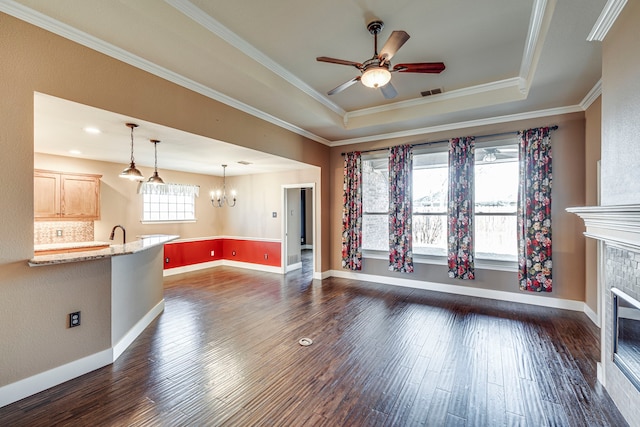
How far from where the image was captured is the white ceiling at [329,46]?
7.57 ft

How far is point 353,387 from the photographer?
239 centimetres

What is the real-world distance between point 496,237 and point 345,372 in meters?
3.74

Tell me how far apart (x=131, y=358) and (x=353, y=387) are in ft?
7.52

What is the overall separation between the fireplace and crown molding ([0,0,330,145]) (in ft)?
14.7

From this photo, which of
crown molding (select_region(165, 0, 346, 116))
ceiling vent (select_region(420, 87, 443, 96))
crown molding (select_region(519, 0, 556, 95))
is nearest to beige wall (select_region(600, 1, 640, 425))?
crown molding (select_region(519, 0, 556, 95))

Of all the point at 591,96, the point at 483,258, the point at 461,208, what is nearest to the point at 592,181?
the point at 591,96

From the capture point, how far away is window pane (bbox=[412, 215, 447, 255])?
206 inches

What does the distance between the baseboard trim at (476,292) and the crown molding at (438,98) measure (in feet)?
10.8

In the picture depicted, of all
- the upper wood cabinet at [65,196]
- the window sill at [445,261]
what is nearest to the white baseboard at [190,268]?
the upper wood cabinet at [65,196]

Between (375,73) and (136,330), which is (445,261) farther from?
(136,330)

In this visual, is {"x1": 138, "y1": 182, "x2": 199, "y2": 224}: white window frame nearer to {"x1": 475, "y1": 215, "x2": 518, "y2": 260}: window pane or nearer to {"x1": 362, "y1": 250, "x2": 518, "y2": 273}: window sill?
{"x1": 362, "y1": 250, "x2": 518, "y2": 273}: window sill

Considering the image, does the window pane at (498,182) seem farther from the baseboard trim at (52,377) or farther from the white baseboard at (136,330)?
the baseboard trim at (52,377)

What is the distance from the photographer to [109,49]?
2.54 meters

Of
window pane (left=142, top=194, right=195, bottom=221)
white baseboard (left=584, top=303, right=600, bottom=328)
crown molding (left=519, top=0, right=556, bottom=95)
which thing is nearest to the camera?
crown molding (left=519, top=0, right=556, bottom=95)
